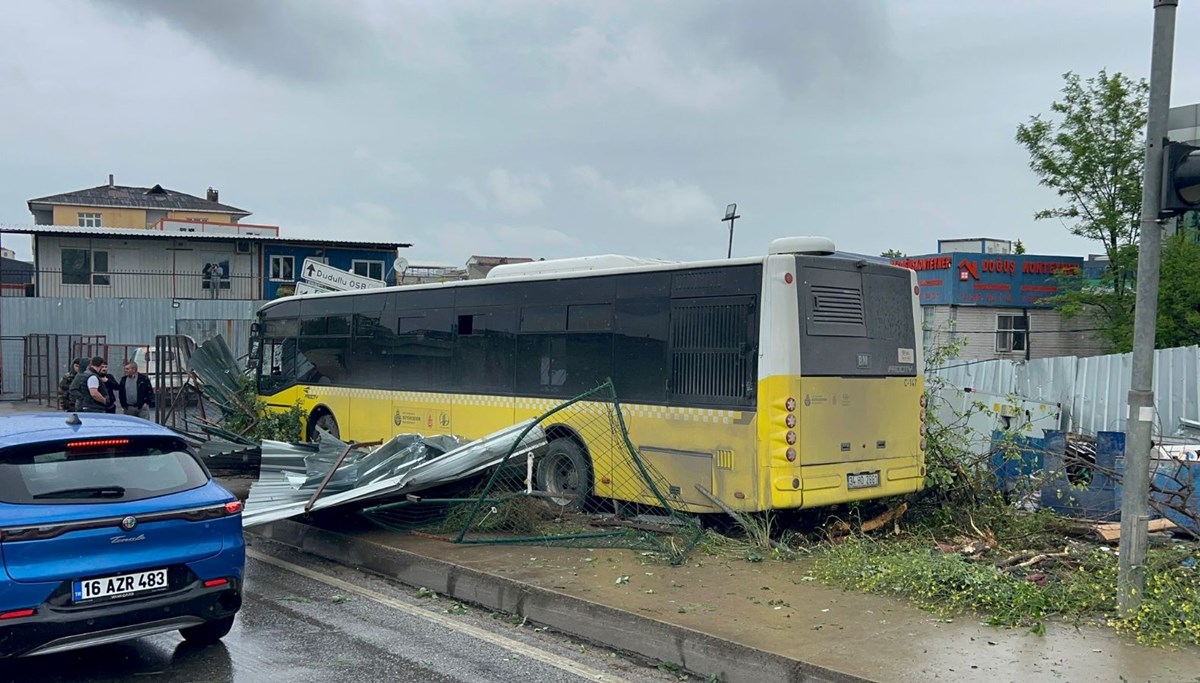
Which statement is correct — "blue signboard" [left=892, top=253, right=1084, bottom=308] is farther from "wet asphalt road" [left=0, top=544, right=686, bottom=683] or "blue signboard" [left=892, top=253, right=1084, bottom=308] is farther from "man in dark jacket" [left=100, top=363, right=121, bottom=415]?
"wet asphalt road" [left=0, top=544, right=686, bottom=683]

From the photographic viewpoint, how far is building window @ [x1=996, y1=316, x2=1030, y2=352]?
1312 inches

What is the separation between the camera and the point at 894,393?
10336mm

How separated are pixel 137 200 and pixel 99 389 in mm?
51029

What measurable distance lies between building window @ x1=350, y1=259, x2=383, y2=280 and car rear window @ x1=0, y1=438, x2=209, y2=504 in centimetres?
3915

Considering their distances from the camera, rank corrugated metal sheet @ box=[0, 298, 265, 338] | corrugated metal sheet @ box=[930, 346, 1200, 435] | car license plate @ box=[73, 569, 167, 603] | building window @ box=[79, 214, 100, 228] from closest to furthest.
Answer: car license plate @ box=[73, 569, 167, 603] < corrugated metal sheet @ box=[930, 346, 1200, 435] < corrugated metal sheet @ box=[0, 298, 265, 338] < building window @ box=[79, 214, 100, 228]

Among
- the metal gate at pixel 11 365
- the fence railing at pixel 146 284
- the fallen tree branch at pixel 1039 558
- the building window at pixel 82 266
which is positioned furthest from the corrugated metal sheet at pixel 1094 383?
the building window at pixel 82 266

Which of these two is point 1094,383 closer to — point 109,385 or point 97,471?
point 97,471

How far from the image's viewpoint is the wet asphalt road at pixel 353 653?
6293mm

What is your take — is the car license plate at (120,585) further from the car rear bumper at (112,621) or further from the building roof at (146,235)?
the building roof at (146,235)

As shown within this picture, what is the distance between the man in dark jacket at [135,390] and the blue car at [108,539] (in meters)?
13.9

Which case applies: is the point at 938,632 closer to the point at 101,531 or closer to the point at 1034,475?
the point at 1034,475

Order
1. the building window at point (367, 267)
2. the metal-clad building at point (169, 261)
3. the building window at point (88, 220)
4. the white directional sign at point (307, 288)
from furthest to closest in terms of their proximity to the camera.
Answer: the building window at point (88, 220) → the building window at point (367, 267) → the metal-clad building at point (169, 261) → the white directional sign at point (307, 288)

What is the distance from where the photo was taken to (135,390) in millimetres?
20359

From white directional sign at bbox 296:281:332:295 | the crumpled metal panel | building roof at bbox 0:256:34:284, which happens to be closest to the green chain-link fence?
the crumpled metal panel
